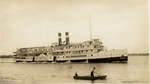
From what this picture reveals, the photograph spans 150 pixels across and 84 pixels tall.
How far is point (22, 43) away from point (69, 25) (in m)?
0.47

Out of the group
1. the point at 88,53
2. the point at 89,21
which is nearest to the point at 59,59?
the point at 88,53

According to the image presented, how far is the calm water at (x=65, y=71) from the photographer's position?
227 centimetres

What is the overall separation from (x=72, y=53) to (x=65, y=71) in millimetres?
168

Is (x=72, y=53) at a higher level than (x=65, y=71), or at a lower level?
higher

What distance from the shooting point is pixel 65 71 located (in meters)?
2.45

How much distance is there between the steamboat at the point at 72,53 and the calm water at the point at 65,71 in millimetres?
43

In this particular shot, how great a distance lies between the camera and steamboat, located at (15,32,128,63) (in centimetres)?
233

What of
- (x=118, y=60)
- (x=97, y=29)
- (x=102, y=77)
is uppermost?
(x=97, y=29)

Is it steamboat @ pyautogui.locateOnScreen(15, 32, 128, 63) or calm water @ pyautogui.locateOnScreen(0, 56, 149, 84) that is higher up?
steamboat @ pyautogui.locateOnScreen(15, 32, 128, 63)

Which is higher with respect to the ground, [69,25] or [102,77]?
[69,25]

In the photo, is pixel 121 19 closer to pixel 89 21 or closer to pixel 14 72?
pixel 89 21

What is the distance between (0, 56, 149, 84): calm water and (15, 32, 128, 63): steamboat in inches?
1.7

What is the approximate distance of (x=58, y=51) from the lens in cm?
246

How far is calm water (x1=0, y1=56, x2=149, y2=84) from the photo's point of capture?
2271 mm
